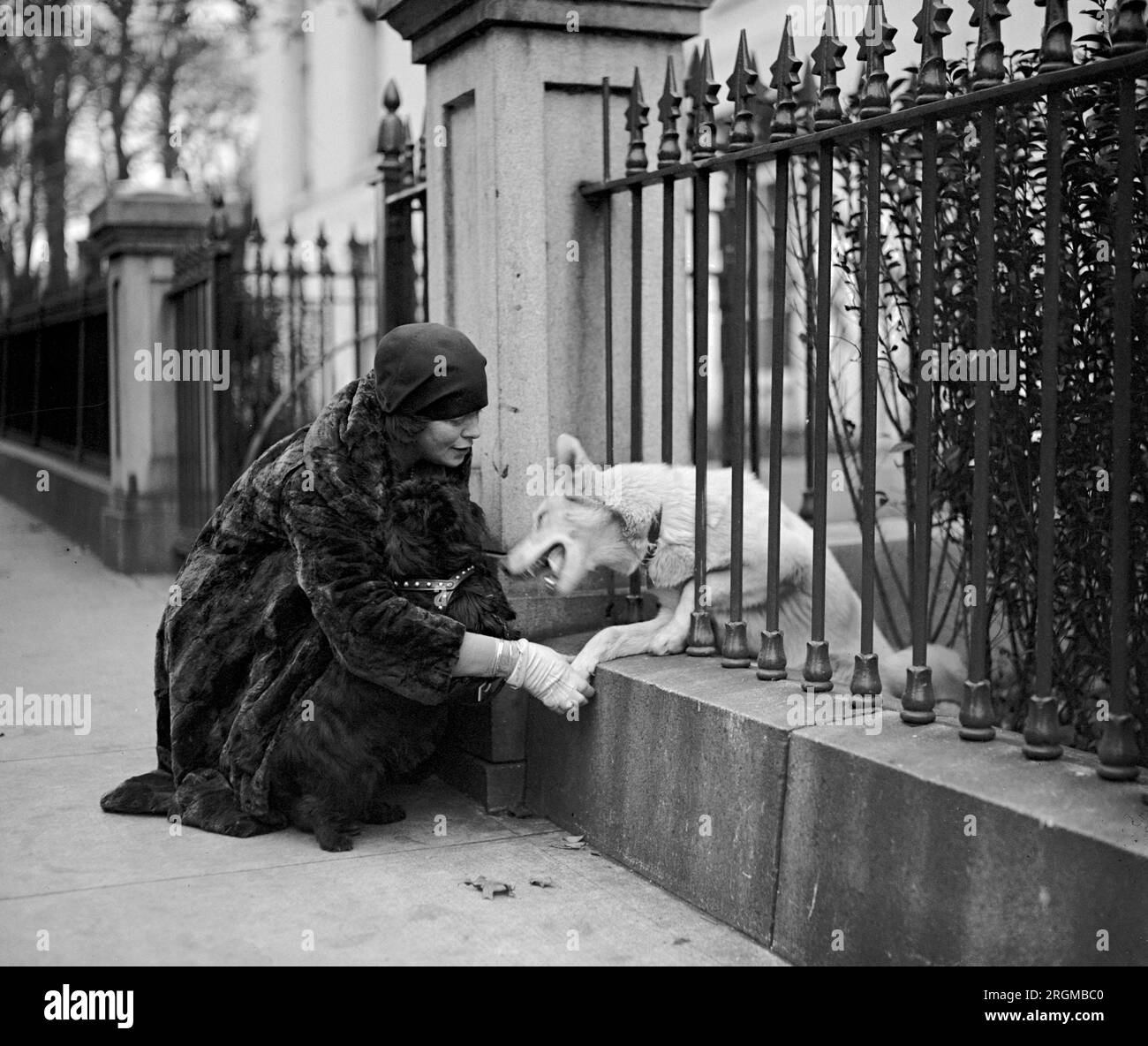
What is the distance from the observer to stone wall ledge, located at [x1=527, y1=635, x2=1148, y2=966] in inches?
98.3

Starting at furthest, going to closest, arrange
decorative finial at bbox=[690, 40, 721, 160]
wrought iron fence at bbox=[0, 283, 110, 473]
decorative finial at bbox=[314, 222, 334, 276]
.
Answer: wrought iron fence at bbox=[0, 283, 110, 473] < decorative finial at bbox=[314, 222, 334, 276] < decorative finial at bbox=[690, 40, 721, 160]

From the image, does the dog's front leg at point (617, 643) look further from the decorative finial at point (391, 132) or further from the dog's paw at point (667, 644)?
the decorative finial at point (391, 132)

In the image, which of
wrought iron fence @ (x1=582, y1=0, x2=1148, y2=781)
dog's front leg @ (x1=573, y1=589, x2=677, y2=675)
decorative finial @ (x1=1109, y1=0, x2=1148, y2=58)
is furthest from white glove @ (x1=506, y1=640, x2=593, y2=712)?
decorative finial @ (x1=1109, y1=0, x2=1148, y2=58)

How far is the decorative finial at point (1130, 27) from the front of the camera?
103 inches

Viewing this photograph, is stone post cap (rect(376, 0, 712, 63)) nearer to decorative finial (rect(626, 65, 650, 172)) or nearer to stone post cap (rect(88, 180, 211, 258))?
decorative finial (rect(626, 65, 650, 172))

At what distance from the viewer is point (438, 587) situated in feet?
13.3

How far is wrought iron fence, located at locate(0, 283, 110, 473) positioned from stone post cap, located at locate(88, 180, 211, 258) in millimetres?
754

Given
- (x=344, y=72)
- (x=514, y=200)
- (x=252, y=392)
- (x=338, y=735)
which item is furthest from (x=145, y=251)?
(x=344, y=72)

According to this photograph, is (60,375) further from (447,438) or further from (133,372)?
(447,438)

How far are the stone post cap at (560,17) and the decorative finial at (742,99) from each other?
2.61ft

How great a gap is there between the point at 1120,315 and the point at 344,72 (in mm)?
24477

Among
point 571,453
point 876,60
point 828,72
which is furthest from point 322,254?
point 876,60

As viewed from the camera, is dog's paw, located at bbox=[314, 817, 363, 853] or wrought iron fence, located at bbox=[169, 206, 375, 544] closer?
dog's paw, located at bbox=[314, 817, 363, 853]
